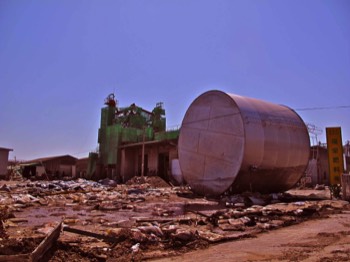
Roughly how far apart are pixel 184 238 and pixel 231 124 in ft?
31.9

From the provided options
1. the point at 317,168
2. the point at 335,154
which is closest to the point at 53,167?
the point at 317,168

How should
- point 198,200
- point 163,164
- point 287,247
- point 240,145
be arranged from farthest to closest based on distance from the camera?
point 163,164
point 240,145
point 198,200
point 287,247

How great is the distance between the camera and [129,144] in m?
37.2

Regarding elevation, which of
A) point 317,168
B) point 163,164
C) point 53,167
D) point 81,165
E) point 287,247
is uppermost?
point 81,165

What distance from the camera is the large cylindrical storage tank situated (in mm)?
14305

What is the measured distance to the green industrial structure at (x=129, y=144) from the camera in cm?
3359

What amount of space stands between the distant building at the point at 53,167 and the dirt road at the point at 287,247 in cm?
4181

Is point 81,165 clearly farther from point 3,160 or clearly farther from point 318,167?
point 318,167

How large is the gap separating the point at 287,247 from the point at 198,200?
8549 mm

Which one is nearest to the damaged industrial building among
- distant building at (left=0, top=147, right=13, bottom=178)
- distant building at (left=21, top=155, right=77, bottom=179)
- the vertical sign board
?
the vertical sign board

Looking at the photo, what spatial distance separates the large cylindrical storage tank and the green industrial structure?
14.5 m

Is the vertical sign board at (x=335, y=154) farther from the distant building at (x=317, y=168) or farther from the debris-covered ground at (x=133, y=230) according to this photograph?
the distant building at (x=317, y=168)

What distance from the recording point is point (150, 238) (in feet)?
18.3

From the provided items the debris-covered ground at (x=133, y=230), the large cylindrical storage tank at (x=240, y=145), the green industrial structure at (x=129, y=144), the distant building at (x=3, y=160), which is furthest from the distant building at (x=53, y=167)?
the debris-covered ground at (x=133, y=230)
